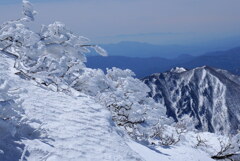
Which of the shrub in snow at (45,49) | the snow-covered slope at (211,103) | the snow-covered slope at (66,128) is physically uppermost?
the shrub in snow at (45,49)

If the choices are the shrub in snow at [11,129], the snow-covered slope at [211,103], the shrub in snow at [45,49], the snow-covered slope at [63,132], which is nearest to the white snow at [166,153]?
the snow-covered slope at [63,132]

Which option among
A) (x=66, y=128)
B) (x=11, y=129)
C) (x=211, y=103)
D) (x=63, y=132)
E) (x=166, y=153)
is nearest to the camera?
(x=11, y=129)

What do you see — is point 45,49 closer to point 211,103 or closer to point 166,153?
point 166,153

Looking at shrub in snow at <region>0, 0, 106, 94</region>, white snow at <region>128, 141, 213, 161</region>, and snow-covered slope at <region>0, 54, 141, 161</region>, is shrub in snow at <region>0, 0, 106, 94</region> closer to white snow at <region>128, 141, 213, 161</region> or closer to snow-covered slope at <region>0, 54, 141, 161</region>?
snow-covered slope at <region>0, 54, 141, 161</region>

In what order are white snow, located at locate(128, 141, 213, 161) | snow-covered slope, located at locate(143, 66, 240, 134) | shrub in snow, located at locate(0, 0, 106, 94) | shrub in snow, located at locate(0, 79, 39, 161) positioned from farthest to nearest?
snow-covered slope, located at locate(143, 66, 240, 134)
shrub in snow, located at locate(0, 0, 106, 94)
white snow, located at locate(128, 141, 213, 161)
shrub in snow, located at locate(0, 79, 39, 161)

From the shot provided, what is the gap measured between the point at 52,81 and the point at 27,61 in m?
0.71

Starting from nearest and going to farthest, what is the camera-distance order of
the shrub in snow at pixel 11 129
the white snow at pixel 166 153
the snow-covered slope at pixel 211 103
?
the shrub in snow at pixel 11 129, the white snow at pixel 166 153, the snow-covered slope at pixel 211 103

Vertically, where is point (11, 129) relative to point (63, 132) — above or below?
above

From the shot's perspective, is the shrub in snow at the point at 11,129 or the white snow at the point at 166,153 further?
the white snow at the point at 166,153

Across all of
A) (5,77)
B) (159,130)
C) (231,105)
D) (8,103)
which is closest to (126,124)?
(159,130)

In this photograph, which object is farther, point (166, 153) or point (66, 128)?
point (166, 153)

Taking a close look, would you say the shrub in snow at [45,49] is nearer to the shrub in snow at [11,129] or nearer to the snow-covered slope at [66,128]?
the snow-covered slope at [66,128]

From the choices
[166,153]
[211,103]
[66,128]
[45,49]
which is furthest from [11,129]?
[211,103]

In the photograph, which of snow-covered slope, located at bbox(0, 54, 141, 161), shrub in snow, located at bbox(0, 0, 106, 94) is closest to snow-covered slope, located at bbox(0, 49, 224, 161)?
snow-covered slope, located at bbox(0, 54, 141, 161)
